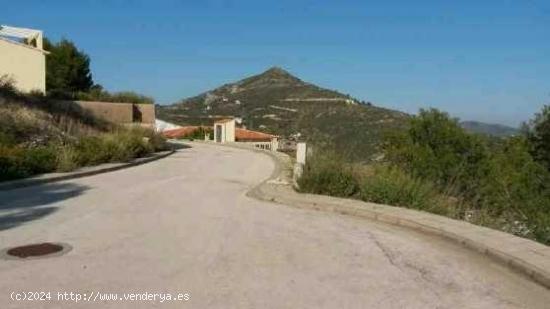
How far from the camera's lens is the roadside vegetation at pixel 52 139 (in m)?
17.6

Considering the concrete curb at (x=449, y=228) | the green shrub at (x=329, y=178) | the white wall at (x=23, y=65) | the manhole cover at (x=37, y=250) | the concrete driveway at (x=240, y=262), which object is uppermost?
the white wall at (x=23, y=65)

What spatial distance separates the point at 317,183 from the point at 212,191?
2.95 meters

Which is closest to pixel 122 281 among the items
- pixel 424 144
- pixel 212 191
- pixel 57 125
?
pixel 212 191

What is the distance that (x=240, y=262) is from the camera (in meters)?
7.35

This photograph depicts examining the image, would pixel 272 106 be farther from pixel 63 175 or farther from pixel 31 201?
pixel 31 201

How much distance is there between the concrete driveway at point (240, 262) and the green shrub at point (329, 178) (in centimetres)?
155

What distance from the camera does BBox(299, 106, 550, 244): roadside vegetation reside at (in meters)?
12.0

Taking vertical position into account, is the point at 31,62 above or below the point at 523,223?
above

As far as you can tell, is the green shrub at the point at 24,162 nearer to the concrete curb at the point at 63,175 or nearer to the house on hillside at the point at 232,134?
the concrete curb at the point at 63,175

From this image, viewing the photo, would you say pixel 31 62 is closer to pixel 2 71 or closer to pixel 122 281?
pixel 2 71

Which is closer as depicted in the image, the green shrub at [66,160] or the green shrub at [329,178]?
the green shrub at [329,178]

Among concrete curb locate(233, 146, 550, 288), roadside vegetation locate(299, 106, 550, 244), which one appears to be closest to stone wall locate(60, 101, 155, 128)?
roadside vegetation locate(299, 106, 550, 244)

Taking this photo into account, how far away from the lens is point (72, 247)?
805cm

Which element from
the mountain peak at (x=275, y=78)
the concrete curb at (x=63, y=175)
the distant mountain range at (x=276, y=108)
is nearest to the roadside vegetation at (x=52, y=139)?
the concrete curb at (x=63, y=175)
